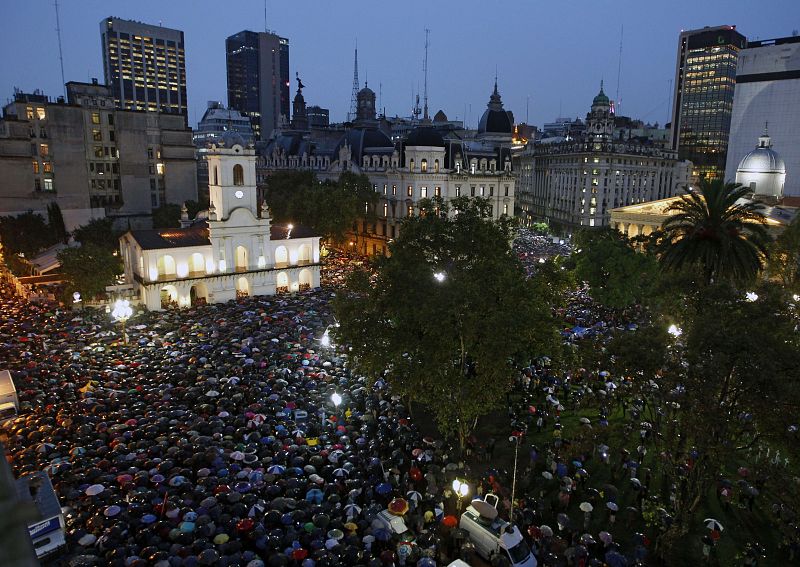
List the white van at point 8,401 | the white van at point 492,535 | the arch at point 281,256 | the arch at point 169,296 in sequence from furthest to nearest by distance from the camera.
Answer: the arch at point 281,256
the arch at point 169,296
the white van at point 8,401
the white van at point 492,535

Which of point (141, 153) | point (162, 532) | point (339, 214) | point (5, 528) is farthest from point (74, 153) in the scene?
point (5, 528)

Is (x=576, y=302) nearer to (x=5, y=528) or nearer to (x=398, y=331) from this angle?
(x=398, y=331)

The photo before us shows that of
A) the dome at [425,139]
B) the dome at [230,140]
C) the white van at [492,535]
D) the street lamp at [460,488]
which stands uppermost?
the dome at [425,139]

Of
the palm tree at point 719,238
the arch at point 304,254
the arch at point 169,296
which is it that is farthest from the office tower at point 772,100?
the arch at point 169,296

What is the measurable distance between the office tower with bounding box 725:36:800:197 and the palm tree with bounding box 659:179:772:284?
79698 mm

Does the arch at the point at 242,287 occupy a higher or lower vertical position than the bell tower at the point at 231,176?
lower

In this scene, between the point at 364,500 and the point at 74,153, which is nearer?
the point at 364,500

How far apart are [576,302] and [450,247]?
92.2ft

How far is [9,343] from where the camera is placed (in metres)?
36.4

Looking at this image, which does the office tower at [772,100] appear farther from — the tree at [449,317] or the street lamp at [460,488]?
the street lamp at [460,488]

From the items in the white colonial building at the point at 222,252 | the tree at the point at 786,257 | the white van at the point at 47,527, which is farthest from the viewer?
the white colonial building at the point at 222,252

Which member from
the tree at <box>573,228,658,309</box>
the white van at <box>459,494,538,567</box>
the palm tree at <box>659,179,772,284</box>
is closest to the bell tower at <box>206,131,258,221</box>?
the tree at <box>573,228,658,309</box>

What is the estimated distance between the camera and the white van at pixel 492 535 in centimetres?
1865

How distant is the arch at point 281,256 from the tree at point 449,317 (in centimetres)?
2735
